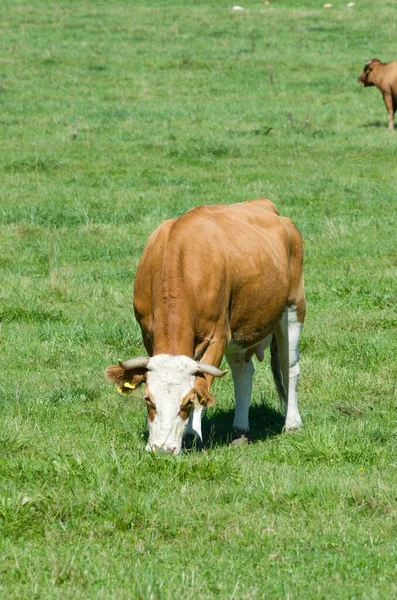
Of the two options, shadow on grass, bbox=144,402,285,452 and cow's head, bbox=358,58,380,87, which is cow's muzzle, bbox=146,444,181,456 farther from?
cow's head, bbox=358,58,380,87

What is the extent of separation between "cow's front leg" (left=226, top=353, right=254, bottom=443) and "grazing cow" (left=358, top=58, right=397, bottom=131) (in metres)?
17.7

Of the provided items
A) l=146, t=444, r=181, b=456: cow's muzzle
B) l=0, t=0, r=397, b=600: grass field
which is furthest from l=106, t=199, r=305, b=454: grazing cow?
l=0, t=0, r=397, b=600: grass field

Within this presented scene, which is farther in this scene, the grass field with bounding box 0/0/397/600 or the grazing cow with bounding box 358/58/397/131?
the grazing cow with bounding box 358/58/397/131

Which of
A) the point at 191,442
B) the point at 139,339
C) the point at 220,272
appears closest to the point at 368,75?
the point at 139,339

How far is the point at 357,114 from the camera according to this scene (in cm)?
2616

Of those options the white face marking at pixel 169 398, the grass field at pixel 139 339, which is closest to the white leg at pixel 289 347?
the grass field at pixel 139 339

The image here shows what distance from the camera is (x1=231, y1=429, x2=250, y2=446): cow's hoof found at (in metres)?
8.26

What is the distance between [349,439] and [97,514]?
7.46ft

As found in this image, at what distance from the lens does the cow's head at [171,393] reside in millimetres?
7129

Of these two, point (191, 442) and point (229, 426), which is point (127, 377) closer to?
point (191, 442)

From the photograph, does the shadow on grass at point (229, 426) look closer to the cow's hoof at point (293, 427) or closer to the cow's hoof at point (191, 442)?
the cow's hoof at point (191, 442)

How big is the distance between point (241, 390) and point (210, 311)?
1.24 metres

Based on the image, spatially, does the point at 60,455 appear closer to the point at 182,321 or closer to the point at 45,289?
the point at 182,321

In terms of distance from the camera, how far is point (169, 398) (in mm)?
7133
